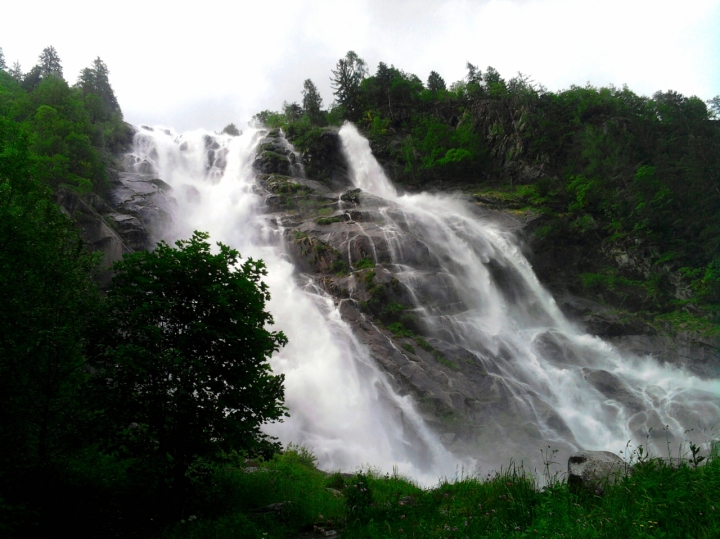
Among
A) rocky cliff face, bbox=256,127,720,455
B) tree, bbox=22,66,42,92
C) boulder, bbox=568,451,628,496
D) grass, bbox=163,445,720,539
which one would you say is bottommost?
grass, bbox=163,445,720,539

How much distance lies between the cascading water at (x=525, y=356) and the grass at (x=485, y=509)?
8.14 meters

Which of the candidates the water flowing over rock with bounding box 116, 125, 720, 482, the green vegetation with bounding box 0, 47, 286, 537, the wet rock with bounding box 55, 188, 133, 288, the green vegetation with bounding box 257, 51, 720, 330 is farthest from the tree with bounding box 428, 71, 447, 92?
the green vegetation with bounding box 0, 47, 286, 537

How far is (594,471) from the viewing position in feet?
17.9

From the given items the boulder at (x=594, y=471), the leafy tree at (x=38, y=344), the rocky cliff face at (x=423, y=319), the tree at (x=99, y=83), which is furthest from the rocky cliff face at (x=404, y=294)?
the tree at (x=99, y=83)

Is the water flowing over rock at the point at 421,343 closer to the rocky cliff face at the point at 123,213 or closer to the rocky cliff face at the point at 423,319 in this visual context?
the rocky cliff face at the point at 423,319

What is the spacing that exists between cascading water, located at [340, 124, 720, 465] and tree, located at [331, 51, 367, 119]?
868 inches

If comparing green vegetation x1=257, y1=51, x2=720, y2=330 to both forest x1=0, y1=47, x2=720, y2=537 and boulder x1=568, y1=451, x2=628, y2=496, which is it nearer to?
boulder x1=568, y1=451, x2=628, y2=496

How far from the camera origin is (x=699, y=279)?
2505 cm

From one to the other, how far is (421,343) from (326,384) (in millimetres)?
4784

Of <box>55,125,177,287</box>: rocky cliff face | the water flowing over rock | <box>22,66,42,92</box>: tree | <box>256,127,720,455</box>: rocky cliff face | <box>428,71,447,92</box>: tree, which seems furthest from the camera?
<box>428,71,447,92</box>: tree

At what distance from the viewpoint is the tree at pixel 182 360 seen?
5.98 m

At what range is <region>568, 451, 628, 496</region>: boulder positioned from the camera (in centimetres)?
507

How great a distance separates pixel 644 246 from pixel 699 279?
3772mm

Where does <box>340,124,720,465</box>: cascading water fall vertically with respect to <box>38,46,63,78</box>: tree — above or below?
Answer: below
